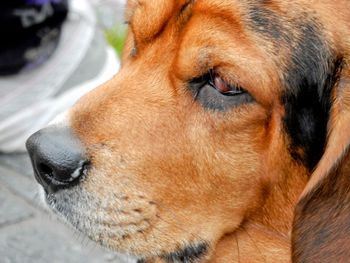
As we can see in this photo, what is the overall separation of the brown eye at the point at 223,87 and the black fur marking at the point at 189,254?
2.39 ft

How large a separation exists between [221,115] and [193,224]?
52 centimetres

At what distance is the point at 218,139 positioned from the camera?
3.10m

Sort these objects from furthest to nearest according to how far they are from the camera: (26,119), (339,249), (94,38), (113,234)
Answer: (94,38), (26,119), (113,234), (339,249)

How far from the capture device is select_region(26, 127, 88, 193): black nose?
298cm

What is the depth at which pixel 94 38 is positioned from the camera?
6383 mm

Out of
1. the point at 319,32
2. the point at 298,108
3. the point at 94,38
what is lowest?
the point at 94,38

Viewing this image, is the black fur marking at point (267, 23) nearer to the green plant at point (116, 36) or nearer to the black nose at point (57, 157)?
the black nose at point (57, 157)

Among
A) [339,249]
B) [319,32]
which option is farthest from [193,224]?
[319,32]

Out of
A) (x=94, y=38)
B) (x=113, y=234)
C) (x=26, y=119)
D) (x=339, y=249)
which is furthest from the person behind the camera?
(x=94, y=38)

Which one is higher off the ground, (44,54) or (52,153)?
(52,153)

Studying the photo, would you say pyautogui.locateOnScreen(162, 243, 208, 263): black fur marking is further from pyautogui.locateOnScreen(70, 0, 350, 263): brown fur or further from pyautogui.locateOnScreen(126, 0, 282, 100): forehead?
pyautogui.locateOnScreen(126, 0, 282, 100): forehead

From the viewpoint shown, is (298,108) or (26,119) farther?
(26,119)

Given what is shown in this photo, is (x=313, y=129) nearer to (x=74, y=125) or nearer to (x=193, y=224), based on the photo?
(x=193, y=224)

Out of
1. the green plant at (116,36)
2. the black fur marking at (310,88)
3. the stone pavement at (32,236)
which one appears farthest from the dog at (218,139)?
the green plant at (116,36)
